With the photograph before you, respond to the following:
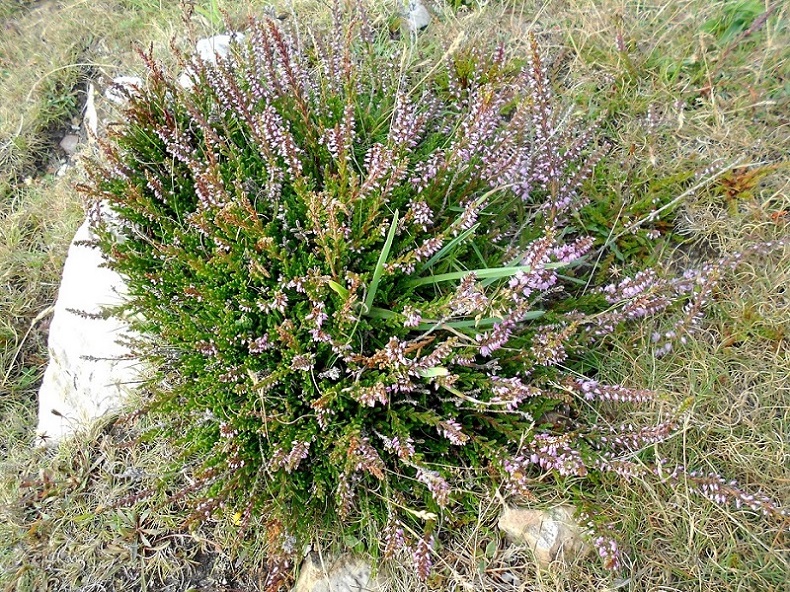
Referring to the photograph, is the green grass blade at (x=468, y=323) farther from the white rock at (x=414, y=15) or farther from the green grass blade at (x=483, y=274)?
the white rock at (x=414, y=15)

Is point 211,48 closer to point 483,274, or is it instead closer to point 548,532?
point 483,274

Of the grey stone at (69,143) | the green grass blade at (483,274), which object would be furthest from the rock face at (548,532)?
the grey stone at (69,143)

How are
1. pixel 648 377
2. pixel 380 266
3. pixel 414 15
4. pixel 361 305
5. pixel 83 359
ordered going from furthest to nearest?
pixel 414 15 → pixel 83 359 → pixel 648 377 → pixel 361 305 → pixel 380 266

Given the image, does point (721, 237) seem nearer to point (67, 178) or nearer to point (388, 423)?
point (388, 423)

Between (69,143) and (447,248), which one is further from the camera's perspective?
(69,143)

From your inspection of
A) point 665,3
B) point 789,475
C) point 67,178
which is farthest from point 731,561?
point 67,178

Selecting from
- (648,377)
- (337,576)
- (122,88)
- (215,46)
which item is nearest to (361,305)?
(337,576)

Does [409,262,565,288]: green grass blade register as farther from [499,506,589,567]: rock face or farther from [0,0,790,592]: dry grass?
[499,506,589,567]: rock face

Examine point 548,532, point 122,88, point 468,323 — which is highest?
point 122,88
